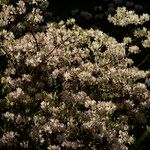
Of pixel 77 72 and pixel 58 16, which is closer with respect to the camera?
pixel 77 72

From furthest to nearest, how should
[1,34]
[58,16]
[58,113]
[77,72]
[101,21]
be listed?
[101,21]
[58,16]
[1,34]
[77,72]
[58,113]

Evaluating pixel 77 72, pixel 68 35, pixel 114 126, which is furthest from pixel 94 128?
pixel 68 35

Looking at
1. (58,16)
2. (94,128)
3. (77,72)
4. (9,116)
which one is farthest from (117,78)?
(58,16)

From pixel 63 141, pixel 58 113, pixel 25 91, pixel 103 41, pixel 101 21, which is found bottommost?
pixel 63 141

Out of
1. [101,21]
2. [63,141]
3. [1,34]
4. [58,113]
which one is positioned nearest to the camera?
[63,141]

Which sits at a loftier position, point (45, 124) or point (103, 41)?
point (103, 41)

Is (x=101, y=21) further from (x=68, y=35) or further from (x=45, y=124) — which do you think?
(x=45, y=124)
